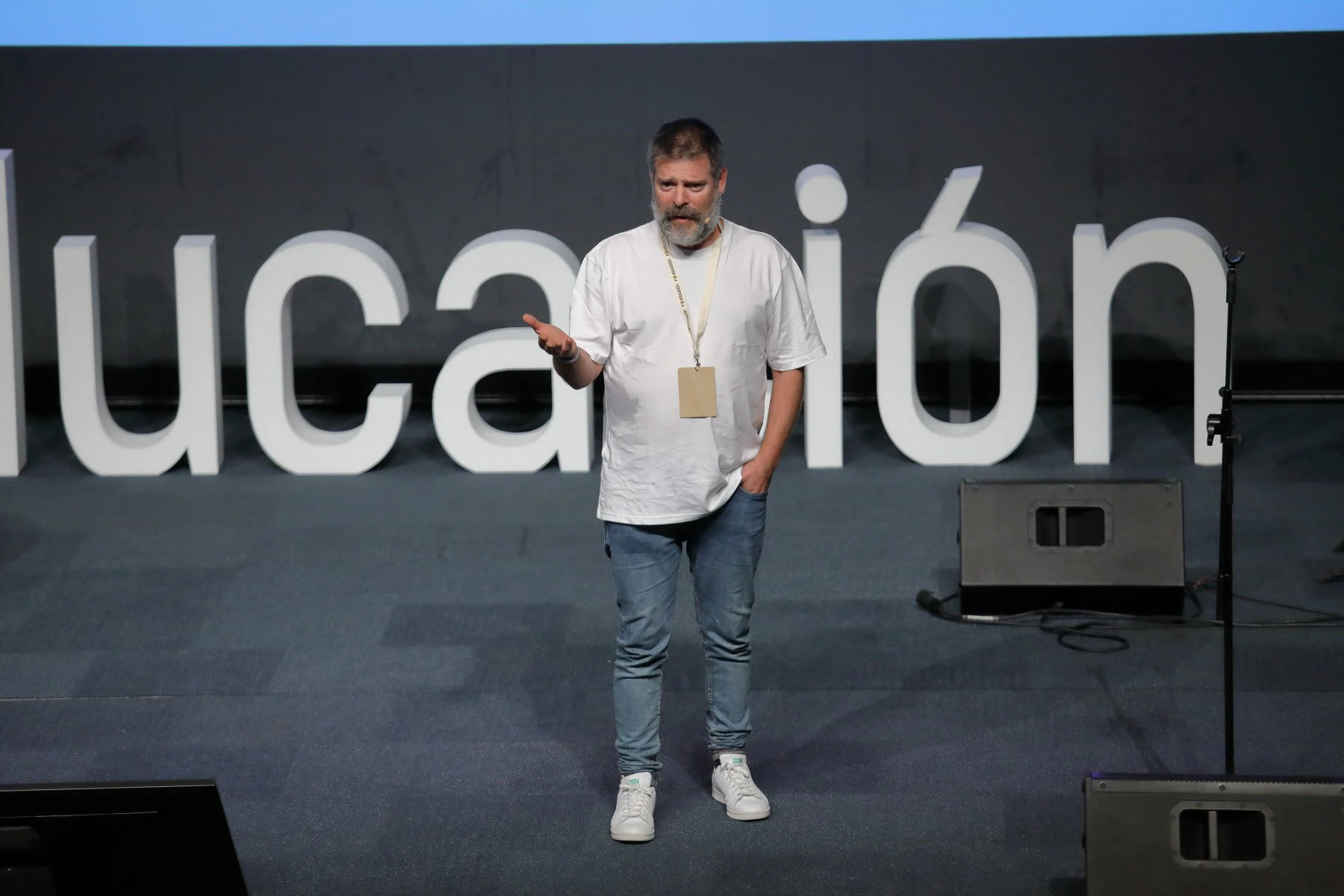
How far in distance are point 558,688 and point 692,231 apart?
142cm

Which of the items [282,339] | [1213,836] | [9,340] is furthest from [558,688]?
[9,340]

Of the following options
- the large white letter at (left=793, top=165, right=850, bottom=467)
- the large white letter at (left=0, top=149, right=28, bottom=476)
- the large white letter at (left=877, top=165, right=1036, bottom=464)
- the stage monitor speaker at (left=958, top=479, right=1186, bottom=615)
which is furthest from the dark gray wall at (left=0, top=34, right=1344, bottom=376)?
the stage monitor speaker at (left=958, top=479, right=1186, bottom=615)

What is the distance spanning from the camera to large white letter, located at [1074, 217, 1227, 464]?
600 centimetres

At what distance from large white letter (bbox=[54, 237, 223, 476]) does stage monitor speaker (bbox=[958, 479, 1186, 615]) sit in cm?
315

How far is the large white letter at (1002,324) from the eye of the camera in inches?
237

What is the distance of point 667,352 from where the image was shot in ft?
9.36

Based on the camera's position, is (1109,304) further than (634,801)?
Yes

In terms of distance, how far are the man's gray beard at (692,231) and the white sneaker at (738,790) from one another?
1019 mm

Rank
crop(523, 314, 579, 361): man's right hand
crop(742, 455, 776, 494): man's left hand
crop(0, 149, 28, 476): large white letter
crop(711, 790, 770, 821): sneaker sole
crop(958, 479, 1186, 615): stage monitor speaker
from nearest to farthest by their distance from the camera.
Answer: crop(523, 314, 579, 361): man's right hand → crop(742, 455, 776, 494): man's left hand → crop(711, 790, 770, 821): sneaker sole → crop(958, 479, 1186, 615): stage monitor speaker → crop(0, 149, 28, 476): large white letter

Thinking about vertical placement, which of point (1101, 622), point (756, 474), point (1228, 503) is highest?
point (756, 474)

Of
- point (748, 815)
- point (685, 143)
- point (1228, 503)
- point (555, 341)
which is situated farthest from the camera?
point (1228, 503)

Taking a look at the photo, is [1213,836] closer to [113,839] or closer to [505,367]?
[113,839]

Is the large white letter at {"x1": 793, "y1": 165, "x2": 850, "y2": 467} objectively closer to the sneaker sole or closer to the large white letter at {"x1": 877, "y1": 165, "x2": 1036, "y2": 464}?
the large white letter at {"x1": 877, "y1": 165, "x2": 1036, "y2": 464}

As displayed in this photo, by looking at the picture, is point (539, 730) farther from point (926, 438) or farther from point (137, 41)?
point (137, 41)
